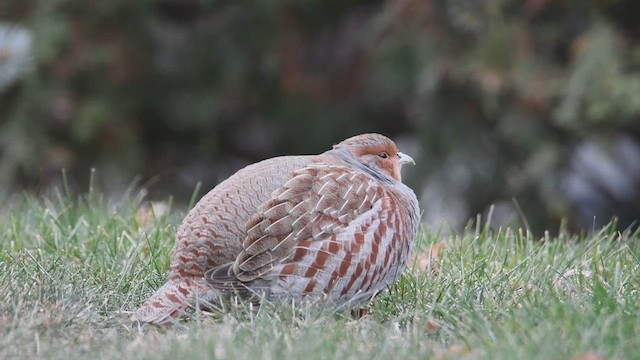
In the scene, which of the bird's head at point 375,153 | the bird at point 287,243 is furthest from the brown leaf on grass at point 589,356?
the bird's head at point 375,153

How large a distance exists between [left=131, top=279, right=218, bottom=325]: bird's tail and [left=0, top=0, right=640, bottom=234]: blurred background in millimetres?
4541

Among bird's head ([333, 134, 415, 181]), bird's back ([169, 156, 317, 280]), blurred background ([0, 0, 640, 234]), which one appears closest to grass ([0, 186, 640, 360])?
bird's back ([169, 156, 317, 280])

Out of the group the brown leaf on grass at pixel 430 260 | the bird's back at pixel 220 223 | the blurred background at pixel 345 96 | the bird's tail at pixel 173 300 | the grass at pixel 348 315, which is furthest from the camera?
the blurred background at pixel 345 96

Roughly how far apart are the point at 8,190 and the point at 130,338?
6.33 m

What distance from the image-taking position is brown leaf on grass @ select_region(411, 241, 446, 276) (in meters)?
5.65

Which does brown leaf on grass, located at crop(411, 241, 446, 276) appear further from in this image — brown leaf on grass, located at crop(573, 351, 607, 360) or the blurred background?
the blurred background

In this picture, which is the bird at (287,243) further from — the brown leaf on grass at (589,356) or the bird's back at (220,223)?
the brown leaf on grass at (589,356)

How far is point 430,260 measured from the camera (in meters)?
5.68

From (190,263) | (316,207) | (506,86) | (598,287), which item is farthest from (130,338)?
(506,86)

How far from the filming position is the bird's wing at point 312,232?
479 cm

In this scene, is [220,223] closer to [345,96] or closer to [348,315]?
[348,315]

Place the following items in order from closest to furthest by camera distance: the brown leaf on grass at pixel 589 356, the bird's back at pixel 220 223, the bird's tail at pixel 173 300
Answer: the brown leaf on grass at pixel 589 356
the bird's tail at pixel 173 300
the bird's back at pixel 220 223

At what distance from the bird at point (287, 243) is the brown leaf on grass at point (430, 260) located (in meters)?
0.51

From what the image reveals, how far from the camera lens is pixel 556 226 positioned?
9812 millimetres
